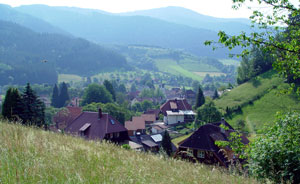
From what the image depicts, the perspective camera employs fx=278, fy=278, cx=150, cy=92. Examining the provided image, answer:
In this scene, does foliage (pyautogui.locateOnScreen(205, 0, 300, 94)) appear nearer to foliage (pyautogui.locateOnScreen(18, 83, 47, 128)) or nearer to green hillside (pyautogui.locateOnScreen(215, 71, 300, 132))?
foliage (pyautogui.locateOnScreen(18, 83, 47, 128))

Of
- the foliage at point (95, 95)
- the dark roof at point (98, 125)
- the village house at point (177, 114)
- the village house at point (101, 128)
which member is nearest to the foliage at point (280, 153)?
the dark roof at point (98, 125)

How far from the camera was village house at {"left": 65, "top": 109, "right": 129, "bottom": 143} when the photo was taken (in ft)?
110

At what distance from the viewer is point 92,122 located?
117ft

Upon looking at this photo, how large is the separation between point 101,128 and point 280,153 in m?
28.7

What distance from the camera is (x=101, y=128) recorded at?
113ft

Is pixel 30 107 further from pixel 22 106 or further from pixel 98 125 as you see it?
pixel 98 125

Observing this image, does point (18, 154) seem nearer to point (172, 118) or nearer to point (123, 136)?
point (123, 136)

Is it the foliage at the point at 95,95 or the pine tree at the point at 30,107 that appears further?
the foliage at the point at 95,95

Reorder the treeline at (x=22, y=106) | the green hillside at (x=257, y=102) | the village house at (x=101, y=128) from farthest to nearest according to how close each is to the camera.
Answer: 1. the green hillside at (x=257, y=102)
2. the village house at (x=101, y=128)
3. the treeline at (x=22, y=106)

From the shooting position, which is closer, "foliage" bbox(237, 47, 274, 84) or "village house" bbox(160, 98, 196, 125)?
"village house" bbox(160, 98, 196, 125)

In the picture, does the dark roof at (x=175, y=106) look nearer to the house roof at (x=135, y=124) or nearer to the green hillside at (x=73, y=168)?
the house roof at (x=135, y=124)

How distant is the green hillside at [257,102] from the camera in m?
50.9

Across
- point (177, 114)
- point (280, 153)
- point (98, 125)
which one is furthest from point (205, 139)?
point (177, 114)

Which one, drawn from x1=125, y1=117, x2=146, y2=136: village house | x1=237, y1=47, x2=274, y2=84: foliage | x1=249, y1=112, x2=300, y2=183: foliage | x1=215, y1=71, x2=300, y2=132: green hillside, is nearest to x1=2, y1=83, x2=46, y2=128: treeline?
x1=249, y1=112, x2=300, y2=183: foliage
